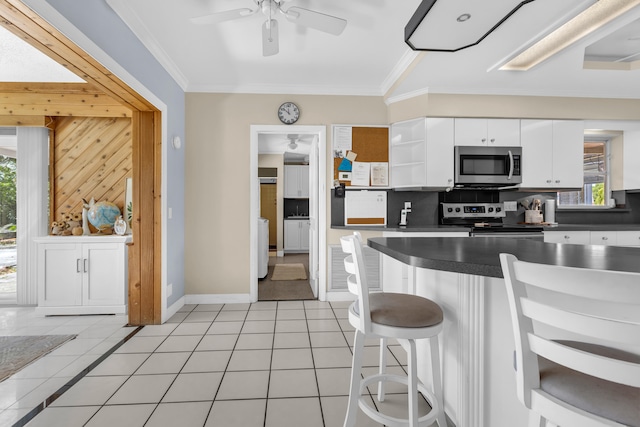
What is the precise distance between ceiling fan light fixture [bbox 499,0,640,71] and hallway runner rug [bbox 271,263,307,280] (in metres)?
3.73

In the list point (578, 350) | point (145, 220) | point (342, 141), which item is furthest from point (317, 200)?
point (578, 350)

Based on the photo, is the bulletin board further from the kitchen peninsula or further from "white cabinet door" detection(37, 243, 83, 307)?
"white cabinet door" detection(37, 243, 83, 307)

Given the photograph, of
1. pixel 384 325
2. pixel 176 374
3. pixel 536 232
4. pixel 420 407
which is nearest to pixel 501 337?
pixel 384 325

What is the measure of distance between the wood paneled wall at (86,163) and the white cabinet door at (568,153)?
483 cm

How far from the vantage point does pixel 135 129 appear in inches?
118

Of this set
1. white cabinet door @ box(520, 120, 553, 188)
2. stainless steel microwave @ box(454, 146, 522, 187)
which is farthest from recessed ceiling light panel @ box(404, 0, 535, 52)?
white cabinet door @ box(520, 120, 553, 188)

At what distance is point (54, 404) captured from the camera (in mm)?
1790

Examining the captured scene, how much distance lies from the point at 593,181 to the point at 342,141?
10.3ft

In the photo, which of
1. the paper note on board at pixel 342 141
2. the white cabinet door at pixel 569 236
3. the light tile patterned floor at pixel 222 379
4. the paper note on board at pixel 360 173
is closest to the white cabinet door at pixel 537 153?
the white cabinet door at pixel 569 236

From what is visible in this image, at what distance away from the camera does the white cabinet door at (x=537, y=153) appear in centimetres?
358

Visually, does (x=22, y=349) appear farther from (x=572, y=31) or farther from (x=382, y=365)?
(x=572, y=31)

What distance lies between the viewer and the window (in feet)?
12.8

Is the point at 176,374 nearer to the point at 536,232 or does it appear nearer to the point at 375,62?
the point at 375,62

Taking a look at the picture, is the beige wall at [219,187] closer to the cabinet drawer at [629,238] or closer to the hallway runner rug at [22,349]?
the hallway runner rug at [22,349]
